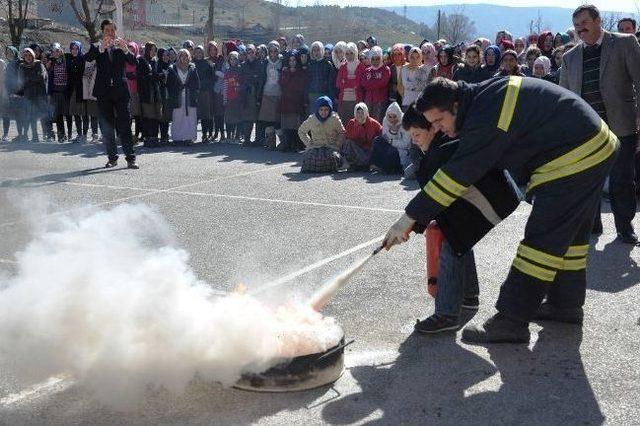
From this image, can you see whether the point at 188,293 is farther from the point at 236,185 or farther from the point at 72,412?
the point at 236,185

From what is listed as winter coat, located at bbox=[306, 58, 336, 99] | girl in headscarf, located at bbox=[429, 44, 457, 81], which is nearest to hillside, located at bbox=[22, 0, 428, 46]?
winter coat, located at bbox=[306, 58, 336, 99]

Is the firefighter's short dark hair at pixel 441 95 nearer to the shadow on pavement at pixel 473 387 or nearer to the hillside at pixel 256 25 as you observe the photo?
the shadow on pavement at pixel 473 387

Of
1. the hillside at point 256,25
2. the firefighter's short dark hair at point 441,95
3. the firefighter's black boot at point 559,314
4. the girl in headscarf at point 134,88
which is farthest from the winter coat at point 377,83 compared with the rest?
the hillside at point 256,25

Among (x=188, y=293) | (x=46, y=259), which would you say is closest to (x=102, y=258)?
(x=46, y=259)

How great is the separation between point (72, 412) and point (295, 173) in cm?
801

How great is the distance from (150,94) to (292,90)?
3.01m

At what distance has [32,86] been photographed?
15.6m

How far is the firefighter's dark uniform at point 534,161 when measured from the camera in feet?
13.3

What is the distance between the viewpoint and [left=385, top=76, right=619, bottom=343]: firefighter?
4.06 metres

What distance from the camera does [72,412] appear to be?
356 centimetres

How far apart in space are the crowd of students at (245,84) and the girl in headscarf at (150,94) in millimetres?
20

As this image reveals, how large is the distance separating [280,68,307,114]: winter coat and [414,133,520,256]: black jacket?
33.1ft

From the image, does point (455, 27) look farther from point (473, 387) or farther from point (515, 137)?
point (473, 387)

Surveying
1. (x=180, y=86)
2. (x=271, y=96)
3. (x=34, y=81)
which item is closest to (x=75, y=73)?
(x=34, y=81)
